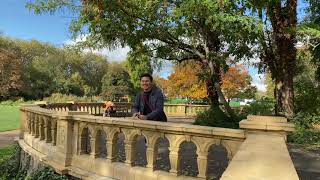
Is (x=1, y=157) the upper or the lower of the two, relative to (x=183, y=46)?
lower

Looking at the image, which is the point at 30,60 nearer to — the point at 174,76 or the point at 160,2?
the point at 174,76

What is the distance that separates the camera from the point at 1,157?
1419 cm

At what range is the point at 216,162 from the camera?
360 inches

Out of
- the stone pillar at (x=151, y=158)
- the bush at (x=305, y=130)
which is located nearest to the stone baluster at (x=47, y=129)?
the stone pillar at (x=151, y=158)

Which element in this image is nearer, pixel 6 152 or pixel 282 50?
pixel 6 152

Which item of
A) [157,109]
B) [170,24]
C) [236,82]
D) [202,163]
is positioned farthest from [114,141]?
[236,82]

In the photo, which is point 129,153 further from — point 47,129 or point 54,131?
point 47,129

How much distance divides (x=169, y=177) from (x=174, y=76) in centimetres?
4349

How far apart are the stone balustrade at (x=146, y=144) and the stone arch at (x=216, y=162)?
0.24 m

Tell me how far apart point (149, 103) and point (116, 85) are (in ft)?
235

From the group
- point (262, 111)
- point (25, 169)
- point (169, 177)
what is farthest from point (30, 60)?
point (169, 177)

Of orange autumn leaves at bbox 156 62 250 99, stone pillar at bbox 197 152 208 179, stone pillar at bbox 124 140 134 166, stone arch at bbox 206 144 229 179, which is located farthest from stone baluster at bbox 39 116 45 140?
orange autumn leaves at bbox 156 62 250 99

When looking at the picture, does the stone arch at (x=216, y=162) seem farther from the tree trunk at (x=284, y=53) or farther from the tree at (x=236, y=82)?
the tree at (x=236, y=82)

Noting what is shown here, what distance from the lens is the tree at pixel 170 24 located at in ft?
42.3
